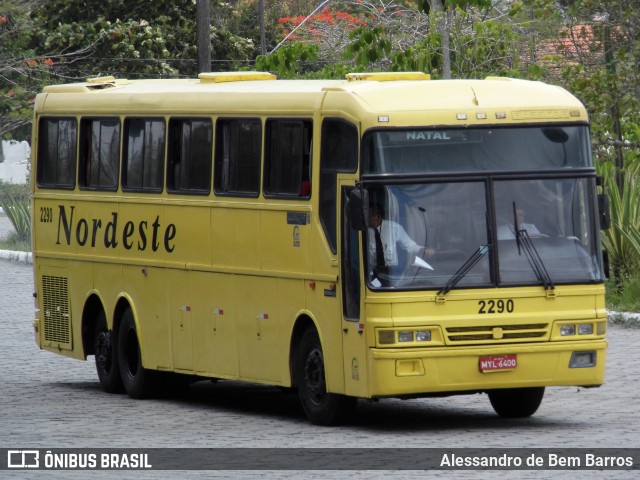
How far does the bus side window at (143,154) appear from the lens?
16328 mm

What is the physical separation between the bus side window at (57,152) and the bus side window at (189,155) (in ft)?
7.29

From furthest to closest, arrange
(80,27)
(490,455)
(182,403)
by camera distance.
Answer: (80,27), (182,403), (490,455)

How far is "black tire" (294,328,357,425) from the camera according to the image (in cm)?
1332

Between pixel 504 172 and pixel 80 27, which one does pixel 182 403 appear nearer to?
pixel 504 172

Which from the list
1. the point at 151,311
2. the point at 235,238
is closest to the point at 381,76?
the point at 235,238

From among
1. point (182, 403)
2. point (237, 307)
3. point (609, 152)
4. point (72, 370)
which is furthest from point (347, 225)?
point (609, 152)

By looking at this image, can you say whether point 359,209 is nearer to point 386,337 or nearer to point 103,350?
point 386,337

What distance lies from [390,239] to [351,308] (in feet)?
2.06

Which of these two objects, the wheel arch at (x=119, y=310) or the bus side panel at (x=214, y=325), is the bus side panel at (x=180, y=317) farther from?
the wheel arch at (x=119, y=310)

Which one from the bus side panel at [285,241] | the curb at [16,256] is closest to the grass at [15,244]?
the curb at [16,256]

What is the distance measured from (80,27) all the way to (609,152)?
14825mm

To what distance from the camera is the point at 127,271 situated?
17.0m

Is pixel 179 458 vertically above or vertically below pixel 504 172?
below

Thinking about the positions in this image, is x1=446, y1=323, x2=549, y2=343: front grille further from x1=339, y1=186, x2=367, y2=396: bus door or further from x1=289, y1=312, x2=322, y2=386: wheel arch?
x1=289, y1=312, x2=322, y2=386: wheel arch
